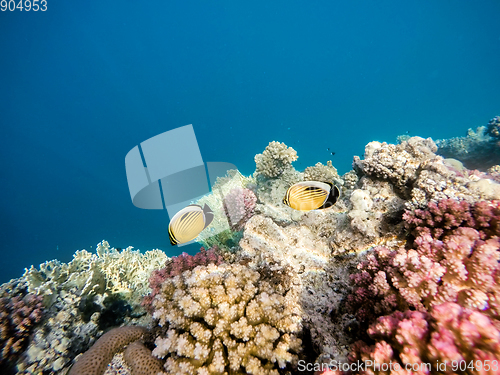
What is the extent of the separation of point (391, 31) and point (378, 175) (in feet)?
509

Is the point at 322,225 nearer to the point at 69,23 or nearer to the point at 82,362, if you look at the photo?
the point at 82,362

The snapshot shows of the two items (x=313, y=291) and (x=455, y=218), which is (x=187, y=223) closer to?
(x=313, y=291)

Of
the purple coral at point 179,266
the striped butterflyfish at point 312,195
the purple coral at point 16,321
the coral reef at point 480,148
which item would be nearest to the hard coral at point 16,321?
the purple coral at point 16,321

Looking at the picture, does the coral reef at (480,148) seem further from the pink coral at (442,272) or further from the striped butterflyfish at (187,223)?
the striped butterflyfish at (187,223)

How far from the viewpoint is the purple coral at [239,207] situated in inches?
158

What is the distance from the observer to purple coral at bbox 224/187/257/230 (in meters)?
4.02

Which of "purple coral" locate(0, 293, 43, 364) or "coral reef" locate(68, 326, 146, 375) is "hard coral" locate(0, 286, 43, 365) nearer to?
"purple coral" locate(0, 293, 43, 364)

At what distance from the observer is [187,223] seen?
2297 millimetres

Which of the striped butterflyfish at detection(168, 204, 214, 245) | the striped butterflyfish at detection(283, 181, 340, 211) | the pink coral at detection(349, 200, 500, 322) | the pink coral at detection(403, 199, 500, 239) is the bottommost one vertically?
the pink coral at detection(349, 200, 500, 322)

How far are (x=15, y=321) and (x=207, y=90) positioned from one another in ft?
386

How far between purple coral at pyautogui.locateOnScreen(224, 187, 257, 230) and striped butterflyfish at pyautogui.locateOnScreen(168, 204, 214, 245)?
1621 mm

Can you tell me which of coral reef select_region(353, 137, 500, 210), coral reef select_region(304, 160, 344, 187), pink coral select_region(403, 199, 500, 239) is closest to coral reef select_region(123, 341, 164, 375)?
pink coral select_region(403, 199, 500, 239)

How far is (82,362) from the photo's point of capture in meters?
2.13

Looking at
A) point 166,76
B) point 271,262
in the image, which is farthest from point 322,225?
point 166,76
